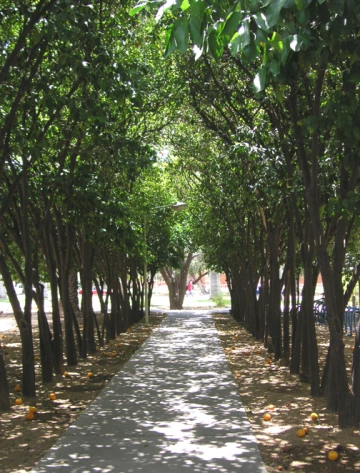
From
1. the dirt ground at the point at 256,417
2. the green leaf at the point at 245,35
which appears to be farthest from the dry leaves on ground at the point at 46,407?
the green leaf at the point at 245,35

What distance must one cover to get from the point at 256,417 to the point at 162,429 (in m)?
1.32

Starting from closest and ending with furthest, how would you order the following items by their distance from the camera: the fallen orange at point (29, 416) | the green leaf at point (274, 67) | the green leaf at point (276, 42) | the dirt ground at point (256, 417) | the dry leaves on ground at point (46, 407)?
the green leaf at point (276, 42), the green leaf at point (274, 67), the dirt ground at point (256, 417), the dry leaves on ground at point (46, 407), the fallen orange at point (29, 416)

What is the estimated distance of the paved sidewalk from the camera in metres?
5.36

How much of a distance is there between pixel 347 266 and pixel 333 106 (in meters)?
18.9

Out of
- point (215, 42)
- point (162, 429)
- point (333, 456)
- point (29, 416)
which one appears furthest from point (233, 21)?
point (29, 416)

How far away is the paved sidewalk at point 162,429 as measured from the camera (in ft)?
17.6

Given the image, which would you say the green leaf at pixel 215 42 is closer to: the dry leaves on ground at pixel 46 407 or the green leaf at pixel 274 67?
the green leaf at pixel 274 67

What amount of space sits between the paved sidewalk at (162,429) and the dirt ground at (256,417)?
177mm

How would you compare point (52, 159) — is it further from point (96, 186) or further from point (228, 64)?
point (228, 64)

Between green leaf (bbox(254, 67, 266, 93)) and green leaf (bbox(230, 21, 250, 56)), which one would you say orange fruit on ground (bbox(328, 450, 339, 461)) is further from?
green leaf (bbox(230, 21, 250, 56))

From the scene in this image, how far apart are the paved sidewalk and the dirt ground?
0.18 metres

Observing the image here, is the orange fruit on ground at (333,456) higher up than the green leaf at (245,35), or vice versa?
the green leaf at (245,35)

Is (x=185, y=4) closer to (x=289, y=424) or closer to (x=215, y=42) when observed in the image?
(x=215, y=42)

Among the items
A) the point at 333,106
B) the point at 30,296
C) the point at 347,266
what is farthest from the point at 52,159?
the point at 347,266
